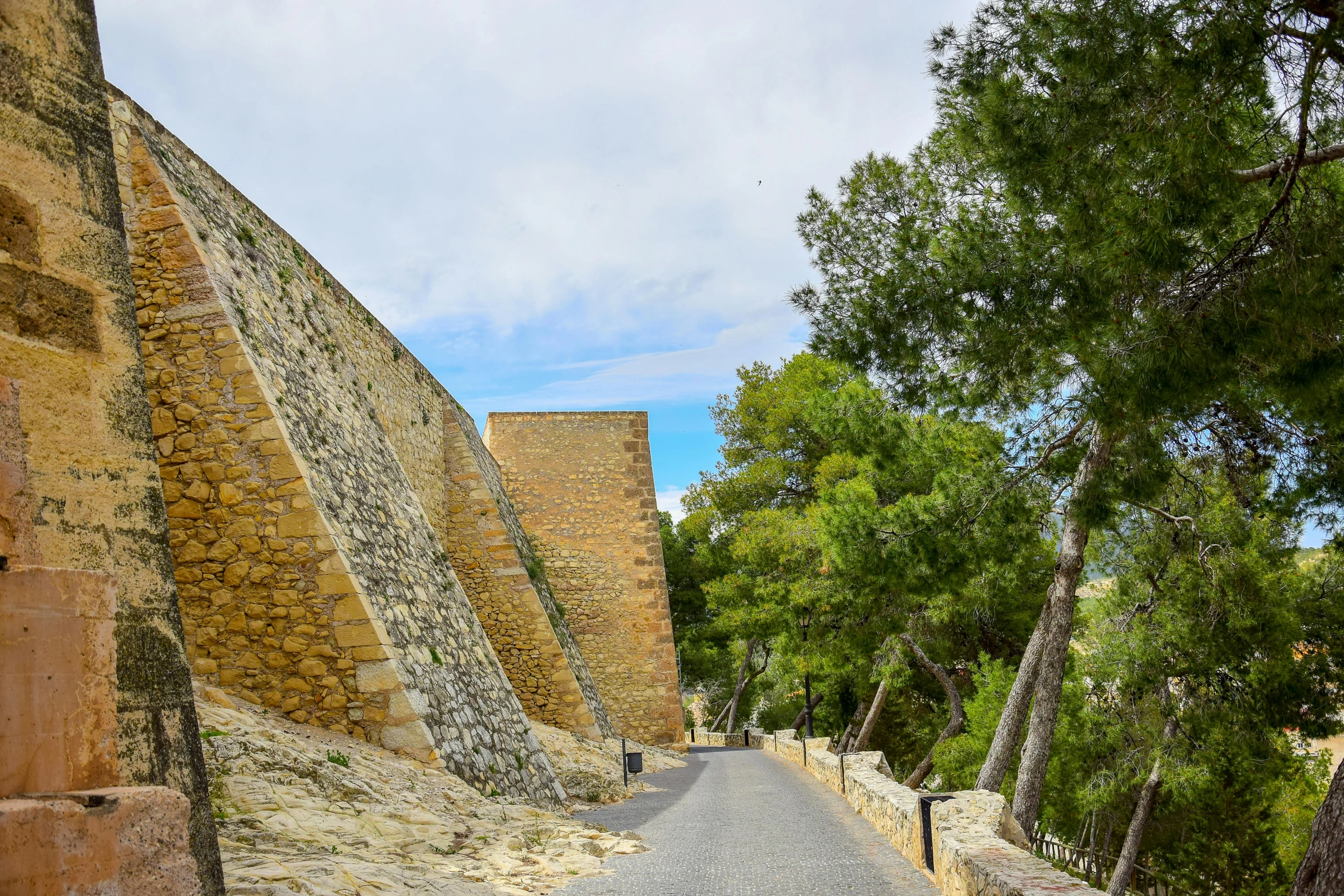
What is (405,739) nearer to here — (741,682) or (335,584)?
(335,584)

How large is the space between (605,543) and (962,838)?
14.5 m

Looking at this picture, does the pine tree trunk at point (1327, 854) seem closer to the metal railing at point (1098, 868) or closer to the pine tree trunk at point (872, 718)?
the pine tree trunk at point (872, 718)

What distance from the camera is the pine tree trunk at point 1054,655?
8.70 m

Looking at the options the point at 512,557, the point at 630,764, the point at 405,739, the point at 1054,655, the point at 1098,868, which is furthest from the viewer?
the point at 1098,868

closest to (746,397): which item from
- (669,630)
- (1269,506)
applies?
(669,630)

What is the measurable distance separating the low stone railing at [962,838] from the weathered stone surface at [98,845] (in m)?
3.15

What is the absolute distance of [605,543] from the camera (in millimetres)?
19203

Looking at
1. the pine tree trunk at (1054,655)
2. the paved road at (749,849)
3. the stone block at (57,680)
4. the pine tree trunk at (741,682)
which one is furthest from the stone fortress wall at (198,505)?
the pine tree trunk at (741,682)

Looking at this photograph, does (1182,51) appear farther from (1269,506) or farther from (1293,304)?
(1269,506)

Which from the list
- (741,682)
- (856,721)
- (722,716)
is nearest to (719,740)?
(741,682)

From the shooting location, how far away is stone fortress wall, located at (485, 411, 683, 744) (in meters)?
18.6

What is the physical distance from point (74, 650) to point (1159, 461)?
8.06 m

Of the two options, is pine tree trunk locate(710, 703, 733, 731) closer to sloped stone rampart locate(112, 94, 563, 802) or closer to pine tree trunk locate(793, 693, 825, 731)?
pine tree trunk locate(793, 693, 825, 731)

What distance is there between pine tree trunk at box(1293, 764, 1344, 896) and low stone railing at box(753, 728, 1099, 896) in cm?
90
